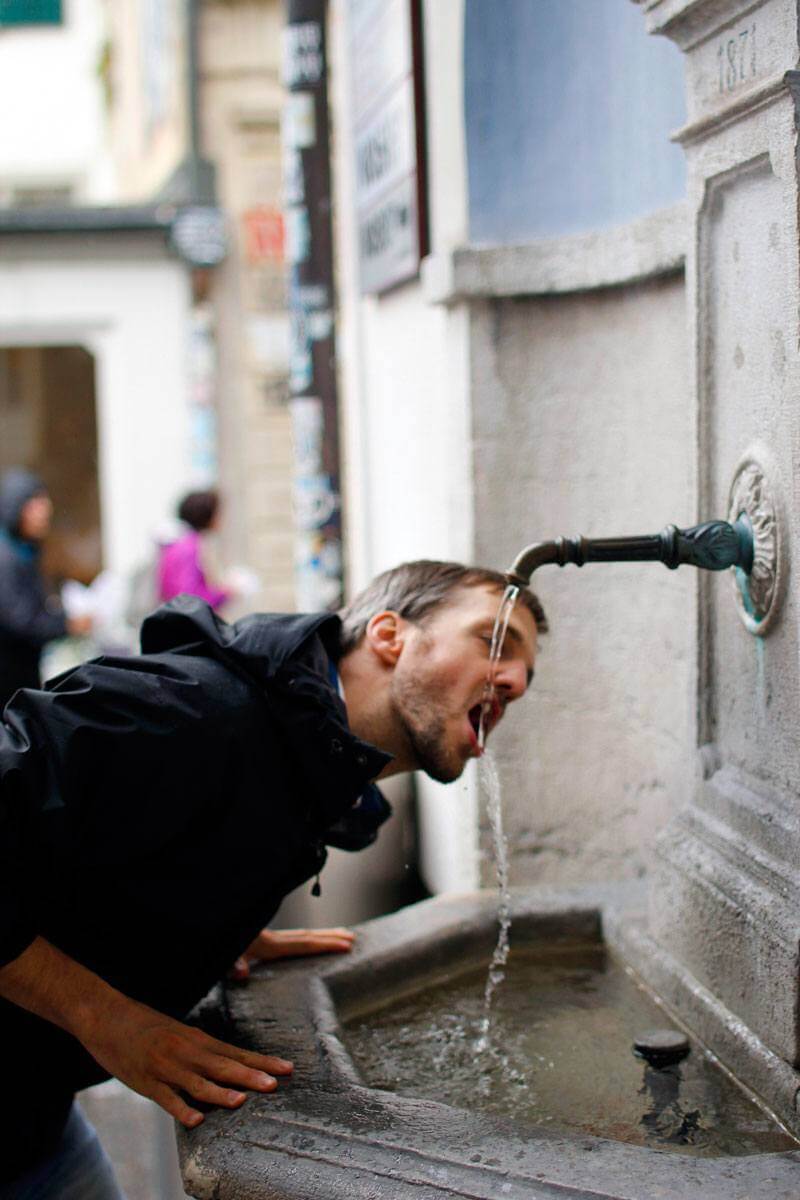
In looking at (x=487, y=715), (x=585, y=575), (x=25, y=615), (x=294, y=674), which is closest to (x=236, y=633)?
(x=294, y=674)

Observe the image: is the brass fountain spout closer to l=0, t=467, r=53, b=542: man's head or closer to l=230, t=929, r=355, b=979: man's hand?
l=230, t=929, r=355, b=979: man's hand

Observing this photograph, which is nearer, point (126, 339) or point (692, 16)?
point (692, 16)

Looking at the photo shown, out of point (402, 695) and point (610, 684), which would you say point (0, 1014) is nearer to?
point (402, 695)

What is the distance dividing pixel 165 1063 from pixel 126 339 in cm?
911

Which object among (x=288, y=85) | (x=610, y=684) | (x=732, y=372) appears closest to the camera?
(x=732, y=372)

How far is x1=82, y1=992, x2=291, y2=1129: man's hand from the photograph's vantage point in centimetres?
208

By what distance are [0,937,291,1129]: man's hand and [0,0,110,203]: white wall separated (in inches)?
847

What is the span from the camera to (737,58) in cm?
222

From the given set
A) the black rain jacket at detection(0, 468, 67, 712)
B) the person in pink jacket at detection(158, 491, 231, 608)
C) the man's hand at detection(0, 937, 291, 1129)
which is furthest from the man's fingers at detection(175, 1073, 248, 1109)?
the person in pink jacket at detection(158, 491, 231, 608)

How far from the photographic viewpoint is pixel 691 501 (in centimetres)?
262

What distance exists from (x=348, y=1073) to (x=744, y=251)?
52.3 inches

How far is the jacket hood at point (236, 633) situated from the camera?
2.22 m

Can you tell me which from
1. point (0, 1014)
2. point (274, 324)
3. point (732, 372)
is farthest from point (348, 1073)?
point (274, 324)

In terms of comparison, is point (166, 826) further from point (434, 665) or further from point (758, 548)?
point (758, 548)
